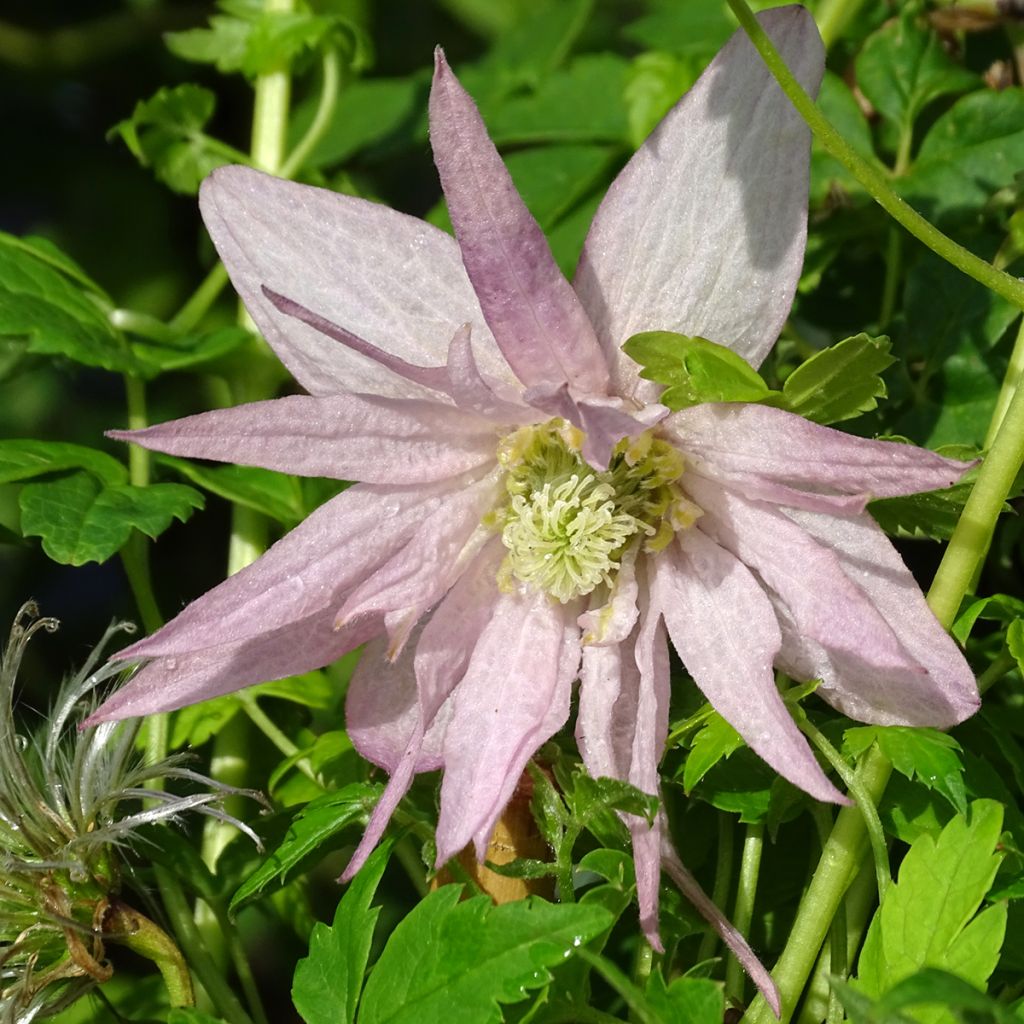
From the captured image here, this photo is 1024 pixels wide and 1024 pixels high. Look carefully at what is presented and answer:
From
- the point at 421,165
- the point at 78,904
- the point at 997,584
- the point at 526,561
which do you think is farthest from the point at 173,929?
the point at 421,165

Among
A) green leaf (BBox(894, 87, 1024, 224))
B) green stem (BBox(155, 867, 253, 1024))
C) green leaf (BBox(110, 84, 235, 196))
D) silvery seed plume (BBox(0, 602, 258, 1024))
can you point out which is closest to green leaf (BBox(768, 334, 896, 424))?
green leaf (BBox(894, 87, 1024, 224))

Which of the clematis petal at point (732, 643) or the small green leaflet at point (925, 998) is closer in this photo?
the small green leaflet at point (925, 998)

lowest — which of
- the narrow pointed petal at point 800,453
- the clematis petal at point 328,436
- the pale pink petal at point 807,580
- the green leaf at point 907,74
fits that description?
the pale pink petal at point 807,580

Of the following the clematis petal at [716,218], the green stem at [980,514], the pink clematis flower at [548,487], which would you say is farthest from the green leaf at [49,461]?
the green stem at [980,514]

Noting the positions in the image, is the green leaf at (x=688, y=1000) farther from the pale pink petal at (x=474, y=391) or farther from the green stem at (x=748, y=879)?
the pale pink petal at (x=474, y=391)

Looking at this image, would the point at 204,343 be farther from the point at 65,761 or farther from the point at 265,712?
the point at 65,761

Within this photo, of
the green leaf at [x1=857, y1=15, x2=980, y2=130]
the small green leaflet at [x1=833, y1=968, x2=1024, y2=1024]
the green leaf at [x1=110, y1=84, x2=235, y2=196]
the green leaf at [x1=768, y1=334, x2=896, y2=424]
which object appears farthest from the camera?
the green leaf at [x1=110, y1=84, x2=235, y2=196]

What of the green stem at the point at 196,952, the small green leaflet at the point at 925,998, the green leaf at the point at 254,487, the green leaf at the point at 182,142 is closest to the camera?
the small green leaflet at the point at 925,998

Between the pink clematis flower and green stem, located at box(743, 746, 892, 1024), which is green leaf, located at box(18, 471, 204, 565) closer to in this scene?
the pink clematis flower
